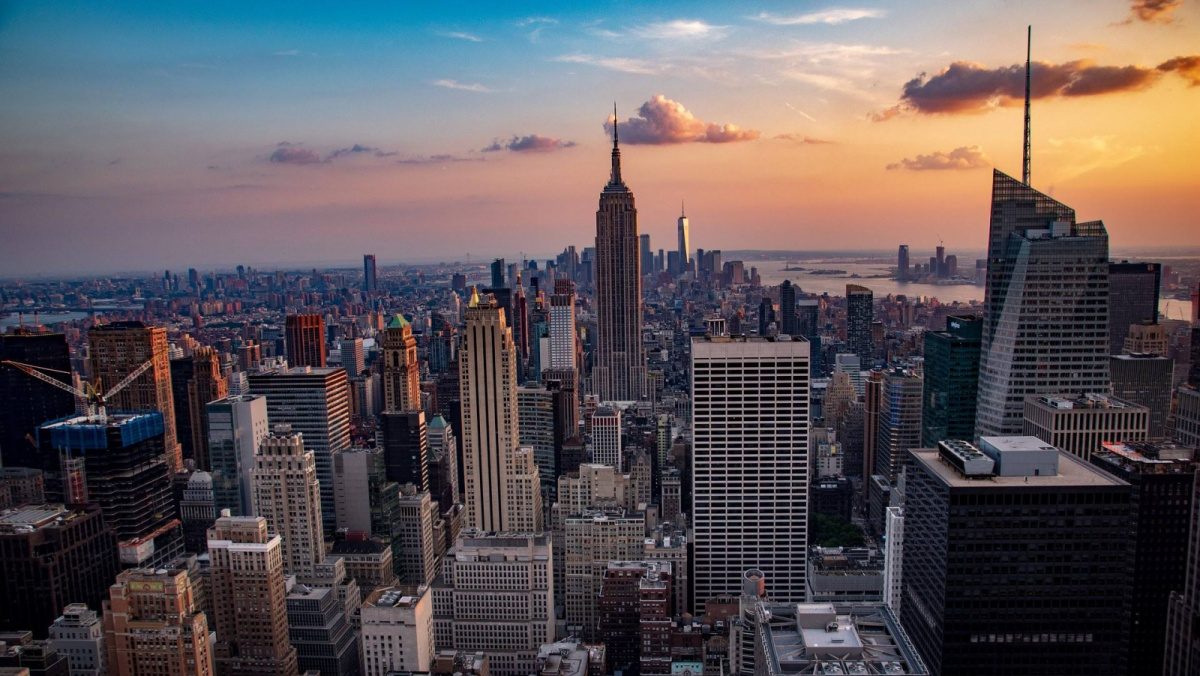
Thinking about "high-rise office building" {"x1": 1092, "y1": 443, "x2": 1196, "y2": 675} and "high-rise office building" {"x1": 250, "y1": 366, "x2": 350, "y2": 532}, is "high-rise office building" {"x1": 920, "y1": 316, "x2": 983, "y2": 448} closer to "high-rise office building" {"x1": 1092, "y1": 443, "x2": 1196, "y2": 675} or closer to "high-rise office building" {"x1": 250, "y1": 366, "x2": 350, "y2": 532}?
"high-rise office building" {"x1": 1092, "y1": 443, "x2": 1196, "y2": 675}

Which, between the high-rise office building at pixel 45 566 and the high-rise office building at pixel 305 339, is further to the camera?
the high-rise office building at pixel 305 339

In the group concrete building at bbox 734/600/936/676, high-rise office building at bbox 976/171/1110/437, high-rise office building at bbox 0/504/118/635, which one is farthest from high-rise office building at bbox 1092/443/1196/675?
high-rise office building at bbox 0/504/118/635

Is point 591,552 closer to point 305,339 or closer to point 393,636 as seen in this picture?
point 393,636

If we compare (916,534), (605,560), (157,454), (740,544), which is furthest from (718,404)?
(157,454)

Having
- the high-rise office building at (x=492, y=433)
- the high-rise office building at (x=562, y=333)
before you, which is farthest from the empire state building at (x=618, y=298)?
the high-rise office building at (x=492, y=433)

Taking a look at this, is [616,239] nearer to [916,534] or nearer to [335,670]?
[335,670]

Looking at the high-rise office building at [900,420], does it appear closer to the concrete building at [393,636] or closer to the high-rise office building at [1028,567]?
the high-rise office building at [1028,567]
